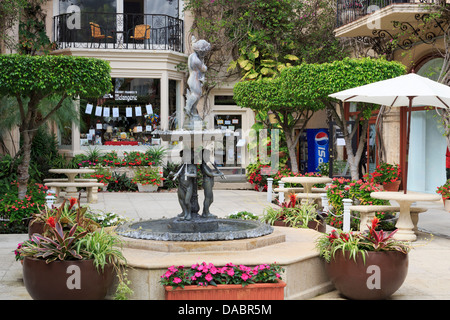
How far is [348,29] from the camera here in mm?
16328

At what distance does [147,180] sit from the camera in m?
18.7

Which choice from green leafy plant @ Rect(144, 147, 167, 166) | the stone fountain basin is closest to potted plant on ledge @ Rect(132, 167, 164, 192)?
green leafy plant @ Rect(144, 147, 167, 166)

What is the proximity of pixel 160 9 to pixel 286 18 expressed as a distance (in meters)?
4.49

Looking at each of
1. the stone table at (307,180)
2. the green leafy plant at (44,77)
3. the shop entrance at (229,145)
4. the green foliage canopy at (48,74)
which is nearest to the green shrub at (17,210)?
the green leafy plant at (44,77)

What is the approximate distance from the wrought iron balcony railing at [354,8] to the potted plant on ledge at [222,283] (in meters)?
10.6

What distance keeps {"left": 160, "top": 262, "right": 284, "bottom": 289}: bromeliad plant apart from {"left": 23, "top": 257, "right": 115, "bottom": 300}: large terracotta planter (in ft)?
2.22

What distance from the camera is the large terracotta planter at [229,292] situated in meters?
5.73

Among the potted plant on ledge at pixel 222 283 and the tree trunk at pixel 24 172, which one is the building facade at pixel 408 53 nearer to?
the tree trunk at pixel 24 172

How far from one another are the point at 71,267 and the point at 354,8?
13.1 meters

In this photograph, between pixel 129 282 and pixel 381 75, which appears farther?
Answer: pixel 381 75
